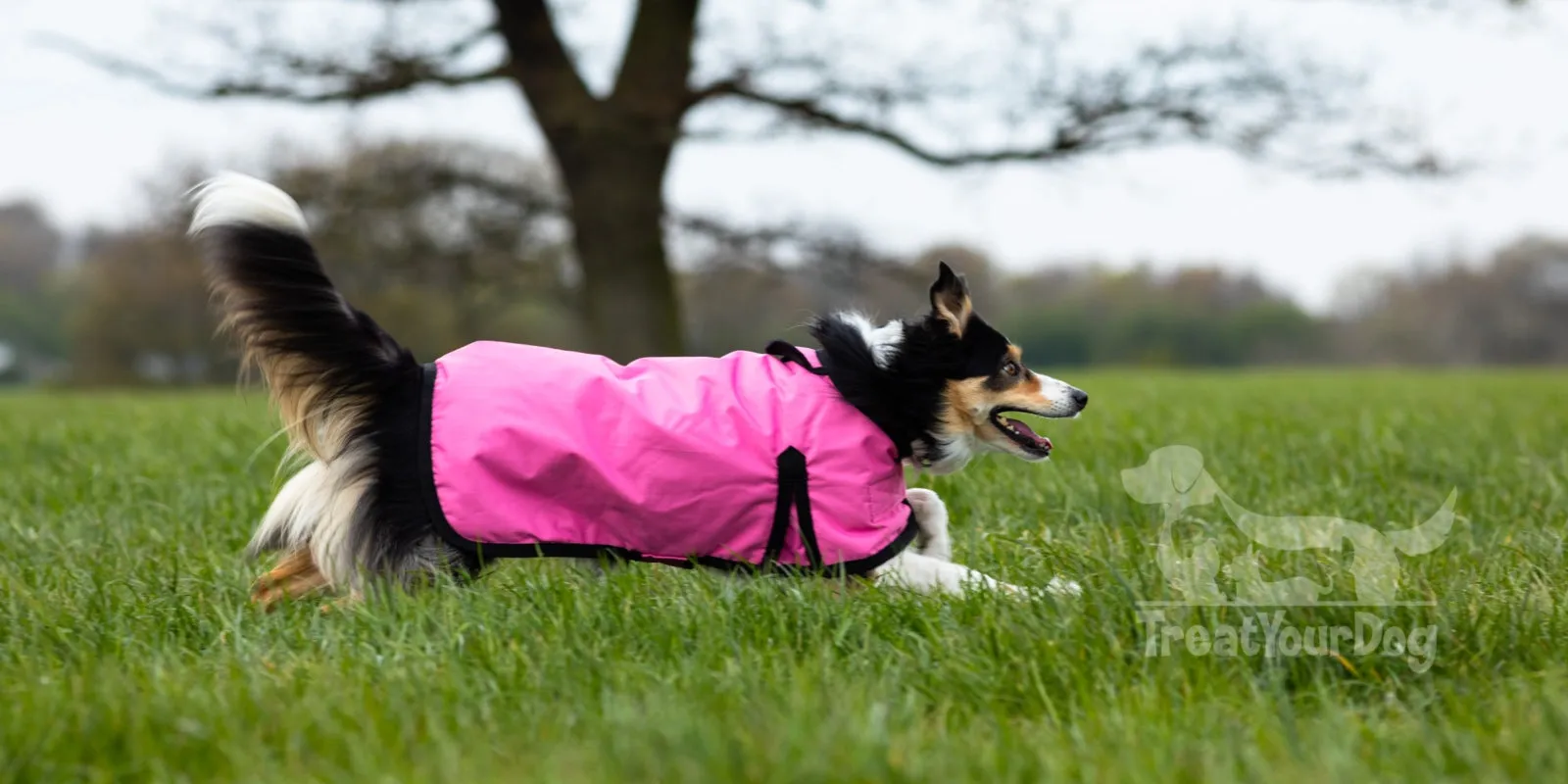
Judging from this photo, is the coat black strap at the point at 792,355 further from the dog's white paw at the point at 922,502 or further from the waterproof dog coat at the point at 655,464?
the dog's white paw at the point at 922,502

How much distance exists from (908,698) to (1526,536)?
284 centimetres

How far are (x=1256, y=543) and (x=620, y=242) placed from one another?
28.9 feet

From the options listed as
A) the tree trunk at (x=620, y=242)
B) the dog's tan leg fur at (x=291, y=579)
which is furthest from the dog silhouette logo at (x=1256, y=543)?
the tree trunk at (x=620, y=242)

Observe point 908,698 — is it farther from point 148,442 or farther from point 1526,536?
point 148,442

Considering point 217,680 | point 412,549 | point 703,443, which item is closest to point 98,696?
point 217,680

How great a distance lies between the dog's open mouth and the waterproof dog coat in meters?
0.39

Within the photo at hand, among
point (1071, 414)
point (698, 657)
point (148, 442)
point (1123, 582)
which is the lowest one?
point (148, 442)

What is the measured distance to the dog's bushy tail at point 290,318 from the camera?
3.19 m

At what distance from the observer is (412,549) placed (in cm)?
335

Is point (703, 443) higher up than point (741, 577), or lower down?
higher up

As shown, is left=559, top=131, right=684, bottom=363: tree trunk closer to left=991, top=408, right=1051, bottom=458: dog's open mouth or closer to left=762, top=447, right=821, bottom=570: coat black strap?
left=991, top=408, right=1051, bottom=458: dog's open mouth

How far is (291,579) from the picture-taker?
3.50 metres

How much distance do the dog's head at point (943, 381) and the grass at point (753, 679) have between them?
405mm

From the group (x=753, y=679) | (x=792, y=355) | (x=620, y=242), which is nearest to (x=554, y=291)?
(x=620, y=242)
